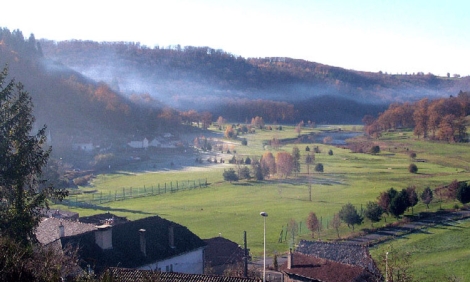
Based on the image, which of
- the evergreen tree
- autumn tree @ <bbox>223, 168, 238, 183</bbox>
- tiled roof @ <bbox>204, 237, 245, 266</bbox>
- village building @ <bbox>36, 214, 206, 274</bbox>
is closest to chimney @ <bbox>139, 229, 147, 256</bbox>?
village building @ <bbox>36, 214, 206, 274</bbox>

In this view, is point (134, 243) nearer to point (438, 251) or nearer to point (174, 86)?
point (438, 251)

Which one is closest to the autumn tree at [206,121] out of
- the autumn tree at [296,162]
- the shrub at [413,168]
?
the autumn tree at [296,162]

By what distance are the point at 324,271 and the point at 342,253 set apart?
1.17 meters

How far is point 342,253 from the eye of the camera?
52.5 ft

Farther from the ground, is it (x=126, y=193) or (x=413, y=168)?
(x=413, y=168)

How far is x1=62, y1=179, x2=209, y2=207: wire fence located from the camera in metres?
32.8

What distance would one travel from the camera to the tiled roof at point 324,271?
1446 cm

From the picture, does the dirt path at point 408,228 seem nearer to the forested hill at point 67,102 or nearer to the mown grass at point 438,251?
the mown grass at point 438,251

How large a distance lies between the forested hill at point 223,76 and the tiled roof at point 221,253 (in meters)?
84.1

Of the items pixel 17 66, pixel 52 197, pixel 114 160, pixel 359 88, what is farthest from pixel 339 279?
pixel 359 88

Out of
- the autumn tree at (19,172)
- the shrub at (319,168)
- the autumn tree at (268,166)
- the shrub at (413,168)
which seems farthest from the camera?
the autumn tree at (268,166)

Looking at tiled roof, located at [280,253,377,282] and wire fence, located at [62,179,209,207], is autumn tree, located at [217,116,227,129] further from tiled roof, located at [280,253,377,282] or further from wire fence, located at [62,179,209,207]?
tiled roof, located at [280,253,377,282]

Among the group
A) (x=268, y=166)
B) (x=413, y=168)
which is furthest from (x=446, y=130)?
(x=268, y=166)

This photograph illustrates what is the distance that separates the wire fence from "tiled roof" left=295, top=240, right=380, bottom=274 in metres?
18.0
